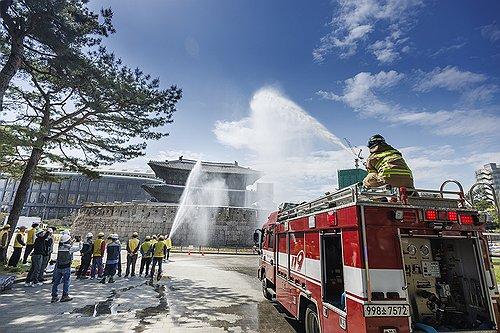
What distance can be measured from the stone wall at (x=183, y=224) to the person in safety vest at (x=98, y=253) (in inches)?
815

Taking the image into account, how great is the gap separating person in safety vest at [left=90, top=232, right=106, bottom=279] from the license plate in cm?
1169

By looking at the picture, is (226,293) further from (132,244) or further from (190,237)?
(190,237)

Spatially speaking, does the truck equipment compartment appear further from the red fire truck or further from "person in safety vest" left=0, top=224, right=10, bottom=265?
"person in safety vest" left=0, top=224, right=10, bottom=265

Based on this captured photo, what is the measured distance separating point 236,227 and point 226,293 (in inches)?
951

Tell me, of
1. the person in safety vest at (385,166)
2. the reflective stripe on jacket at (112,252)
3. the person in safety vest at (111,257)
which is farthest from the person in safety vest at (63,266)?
the person in safety vest at (385,166)

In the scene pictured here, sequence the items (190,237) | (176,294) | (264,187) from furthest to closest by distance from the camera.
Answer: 1. (264,187)
2. (190,237)
3. (176,294)

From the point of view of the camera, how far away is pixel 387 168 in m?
4.94

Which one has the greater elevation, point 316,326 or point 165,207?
point 165,207

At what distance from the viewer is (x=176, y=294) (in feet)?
31.5

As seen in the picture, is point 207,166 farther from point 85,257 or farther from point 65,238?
point 65,238

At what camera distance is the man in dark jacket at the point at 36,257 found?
958 centimetres

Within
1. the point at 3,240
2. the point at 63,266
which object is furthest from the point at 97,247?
the point at 63,266

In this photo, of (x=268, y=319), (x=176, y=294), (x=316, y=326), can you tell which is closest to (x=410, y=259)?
(x=316, y=326)

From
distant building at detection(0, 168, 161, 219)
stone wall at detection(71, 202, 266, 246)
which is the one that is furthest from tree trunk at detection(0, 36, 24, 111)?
distant building at detection(0, 168, 161, 219)
